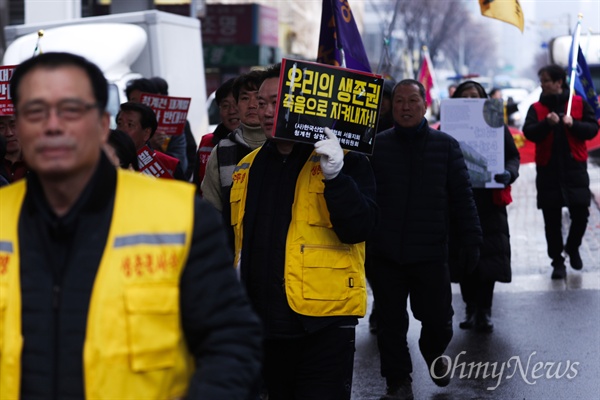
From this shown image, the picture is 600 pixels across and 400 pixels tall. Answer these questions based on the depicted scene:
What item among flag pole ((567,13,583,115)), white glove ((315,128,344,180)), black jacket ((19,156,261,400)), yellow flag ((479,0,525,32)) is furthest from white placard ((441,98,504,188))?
black jacket ((19,156,261,400))

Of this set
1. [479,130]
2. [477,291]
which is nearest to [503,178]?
[479,130]

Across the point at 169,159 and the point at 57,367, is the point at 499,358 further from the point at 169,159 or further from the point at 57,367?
the point at 57,367

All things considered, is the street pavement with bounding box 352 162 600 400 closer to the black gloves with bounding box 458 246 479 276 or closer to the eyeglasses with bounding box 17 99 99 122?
the black gloves with bounding box 458 246 479 276

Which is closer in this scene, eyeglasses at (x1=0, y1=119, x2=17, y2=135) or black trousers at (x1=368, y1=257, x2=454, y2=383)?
black trousers at (x1=368, y1=257, x2=454, y2=383)

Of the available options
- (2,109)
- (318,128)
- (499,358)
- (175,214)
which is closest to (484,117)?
(499,358)

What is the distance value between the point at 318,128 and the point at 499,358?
12.1 ft

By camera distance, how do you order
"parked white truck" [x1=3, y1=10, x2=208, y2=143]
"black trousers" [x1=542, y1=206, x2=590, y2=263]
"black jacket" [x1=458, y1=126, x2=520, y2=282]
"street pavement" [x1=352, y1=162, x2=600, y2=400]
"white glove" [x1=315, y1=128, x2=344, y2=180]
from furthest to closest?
"parked white truck" [x1=3, y1=10, x2=208, y2=143] < "black trousers" [x1=542, y1=206, x2=590, y2=263] < "black jacket" [x1=458, y1=126, x2=520, y2=282] < "street pavement" [x1=352, y1=162, x2=600, y2=400] < "white glove" [x1=315, y1=128, x2=344, y2=180]

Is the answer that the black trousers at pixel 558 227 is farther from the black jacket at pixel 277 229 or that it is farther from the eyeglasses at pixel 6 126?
the black jacket at pixel 277 229

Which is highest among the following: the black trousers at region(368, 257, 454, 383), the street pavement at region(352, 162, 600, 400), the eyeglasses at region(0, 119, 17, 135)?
the eyeglasses at region(0, 119, 17, 135)

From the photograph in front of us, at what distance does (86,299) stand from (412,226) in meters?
4.51

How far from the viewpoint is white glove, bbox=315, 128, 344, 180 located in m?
4.88

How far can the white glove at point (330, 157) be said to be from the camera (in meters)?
4.88

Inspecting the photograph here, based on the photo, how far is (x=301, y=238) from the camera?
16.2 feet

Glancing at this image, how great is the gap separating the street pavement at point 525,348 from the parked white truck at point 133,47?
5.40 m
